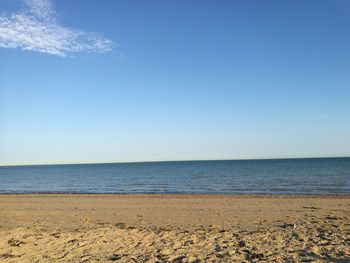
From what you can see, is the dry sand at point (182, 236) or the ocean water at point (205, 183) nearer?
the dry sand at point (182, 236)

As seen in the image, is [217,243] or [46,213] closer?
[217,243]

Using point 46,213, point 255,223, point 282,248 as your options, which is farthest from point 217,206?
point 282,248

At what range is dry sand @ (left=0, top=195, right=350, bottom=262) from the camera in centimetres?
819

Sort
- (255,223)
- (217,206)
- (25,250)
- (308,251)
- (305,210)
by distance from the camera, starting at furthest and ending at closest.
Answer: (217,206), (305,210), (255,223), (25,250), (308,251)

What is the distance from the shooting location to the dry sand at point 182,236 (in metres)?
8.19

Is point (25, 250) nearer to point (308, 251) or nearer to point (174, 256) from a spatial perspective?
point (174, 256)

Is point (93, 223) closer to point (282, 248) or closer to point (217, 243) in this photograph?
point (217, 243)

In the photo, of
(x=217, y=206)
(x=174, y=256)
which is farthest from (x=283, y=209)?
(x=174, y=256)

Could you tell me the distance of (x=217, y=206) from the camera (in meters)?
18.5

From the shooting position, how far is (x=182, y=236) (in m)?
10.3

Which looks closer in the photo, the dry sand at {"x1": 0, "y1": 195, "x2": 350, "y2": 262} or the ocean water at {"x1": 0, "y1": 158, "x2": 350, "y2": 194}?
the dry sand at {"x1": 0, "y1": 195, "x2": 350, "y2": 262}

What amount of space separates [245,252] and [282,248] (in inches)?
39.6

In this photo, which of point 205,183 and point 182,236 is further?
point 205,183

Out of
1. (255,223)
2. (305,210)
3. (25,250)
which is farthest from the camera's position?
(305,210)
